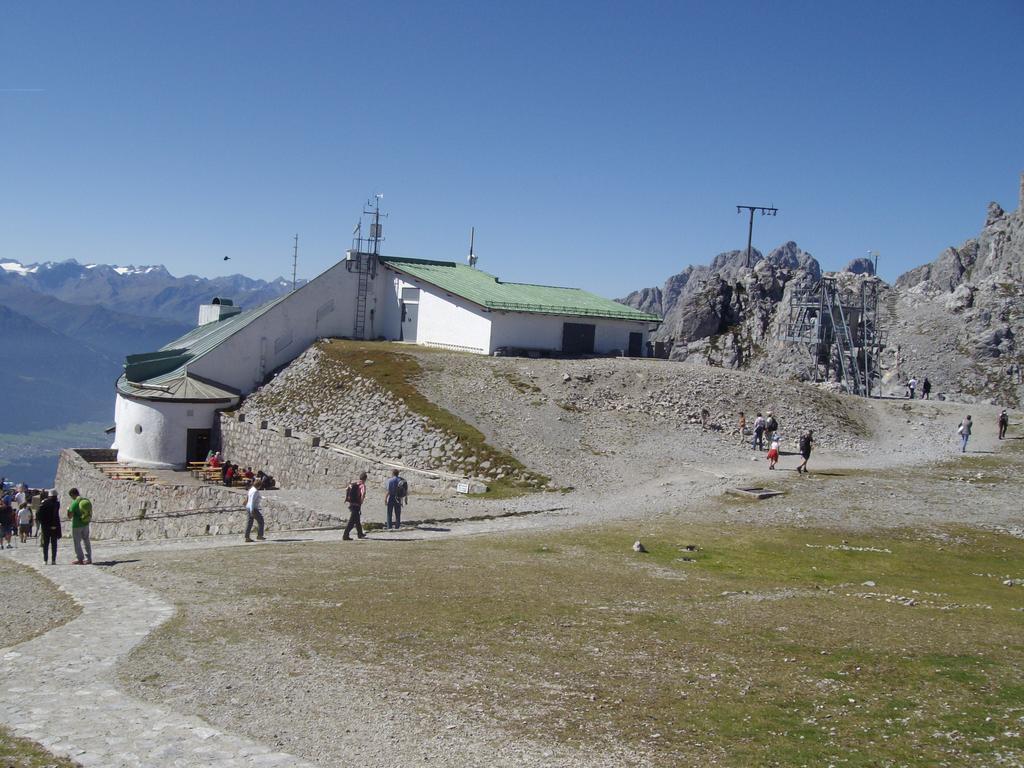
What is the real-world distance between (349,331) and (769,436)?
29.2m

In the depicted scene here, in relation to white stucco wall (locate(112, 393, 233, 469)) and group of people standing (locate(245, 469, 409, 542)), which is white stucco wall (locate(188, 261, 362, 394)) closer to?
white stucco wall (locate(112, 393, 233, 469))

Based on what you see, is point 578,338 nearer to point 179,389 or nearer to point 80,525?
point 179,389

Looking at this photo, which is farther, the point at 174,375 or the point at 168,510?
the point at 174,375

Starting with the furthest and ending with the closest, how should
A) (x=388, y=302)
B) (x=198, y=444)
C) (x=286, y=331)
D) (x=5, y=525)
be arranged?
(x=388, y=302)
(x=286, y=331)
(x=198, y=444)
(x=5, y=525)

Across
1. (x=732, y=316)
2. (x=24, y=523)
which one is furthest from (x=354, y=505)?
(x=732, y=316)

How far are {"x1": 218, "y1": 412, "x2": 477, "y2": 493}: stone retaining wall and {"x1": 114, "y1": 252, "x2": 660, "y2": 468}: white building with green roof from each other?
2.91 m

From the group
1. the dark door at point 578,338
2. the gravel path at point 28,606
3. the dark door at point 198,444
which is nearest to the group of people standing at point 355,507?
the gravel path at point 28,606

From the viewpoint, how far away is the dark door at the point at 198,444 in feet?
157

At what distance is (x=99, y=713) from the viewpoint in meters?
10.7

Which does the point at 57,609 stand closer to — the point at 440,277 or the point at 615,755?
the point at 615,755

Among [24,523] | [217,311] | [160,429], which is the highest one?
[217,311]

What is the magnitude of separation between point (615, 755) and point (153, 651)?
7.41 meters

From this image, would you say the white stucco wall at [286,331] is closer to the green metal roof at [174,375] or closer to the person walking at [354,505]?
the green metal roof at [174,375]

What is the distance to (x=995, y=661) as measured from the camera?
44.1 ft
